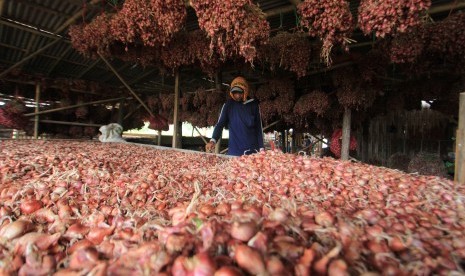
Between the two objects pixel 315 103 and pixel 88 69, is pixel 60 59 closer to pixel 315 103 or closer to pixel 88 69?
pixel 88 69

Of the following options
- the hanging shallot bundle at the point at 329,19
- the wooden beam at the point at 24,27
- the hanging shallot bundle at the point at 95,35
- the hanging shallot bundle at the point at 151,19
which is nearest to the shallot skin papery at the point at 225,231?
the hanging shallot bundle at the point at 329,19

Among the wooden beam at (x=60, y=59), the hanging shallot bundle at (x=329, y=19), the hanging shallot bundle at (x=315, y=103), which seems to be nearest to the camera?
the hanging shallot bundle at (x=329, y=19)

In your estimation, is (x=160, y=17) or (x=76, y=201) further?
(x=160, y=17)

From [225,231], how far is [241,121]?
114 inches

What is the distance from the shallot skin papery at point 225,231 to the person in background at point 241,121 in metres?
2.07

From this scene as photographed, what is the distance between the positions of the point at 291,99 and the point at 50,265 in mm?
4178

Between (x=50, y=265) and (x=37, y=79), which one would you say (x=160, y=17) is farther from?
(x=37, y=79)

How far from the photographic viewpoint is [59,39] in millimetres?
5348

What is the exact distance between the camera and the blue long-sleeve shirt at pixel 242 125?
3.48 m

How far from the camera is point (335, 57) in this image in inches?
139

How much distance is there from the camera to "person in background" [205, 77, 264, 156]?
11.4 feet

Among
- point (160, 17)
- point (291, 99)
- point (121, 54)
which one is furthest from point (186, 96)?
point (160, 17)

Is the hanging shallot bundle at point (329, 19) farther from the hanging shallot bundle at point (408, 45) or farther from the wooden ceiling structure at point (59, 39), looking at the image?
the wooden ceiling structure at point (59, 39)

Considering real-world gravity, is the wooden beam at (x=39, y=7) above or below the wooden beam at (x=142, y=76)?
above
